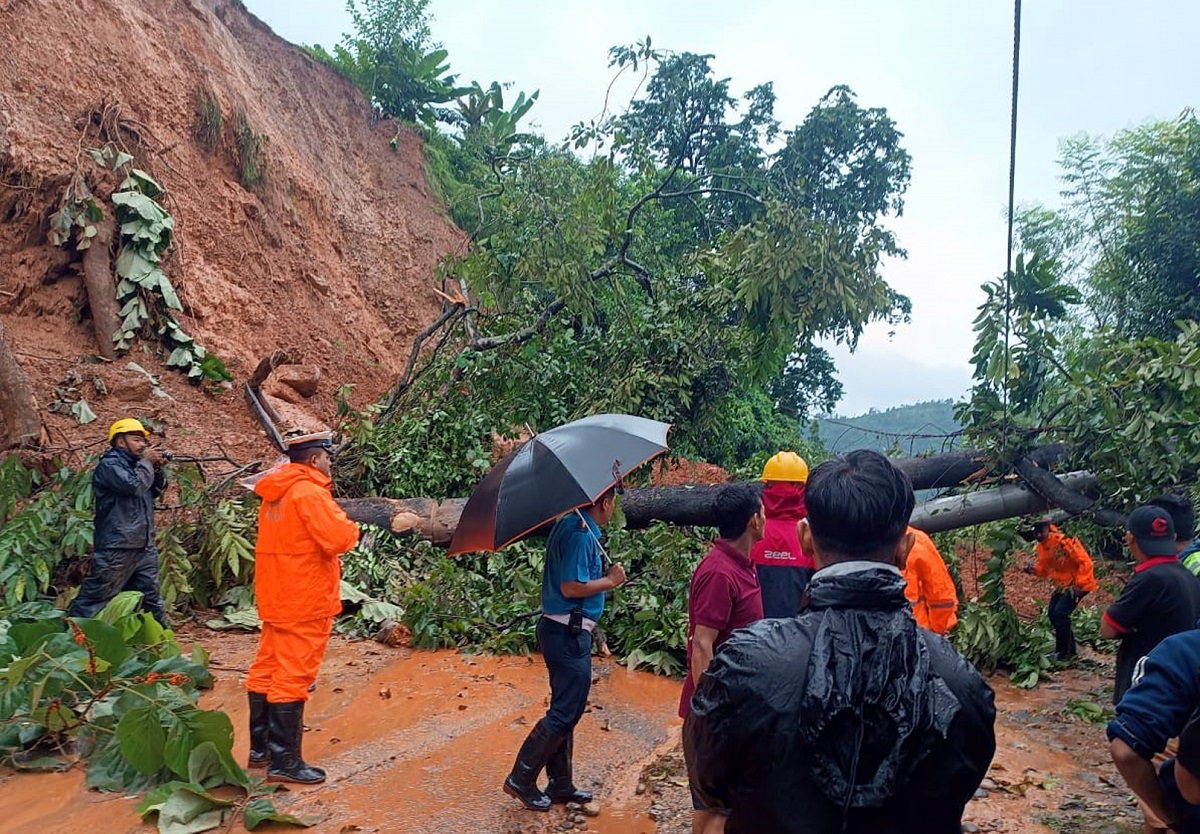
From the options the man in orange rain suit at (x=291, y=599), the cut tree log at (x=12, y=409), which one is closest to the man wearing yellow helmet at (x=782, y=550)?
the man in orange rain suit at (x=291, y=599)

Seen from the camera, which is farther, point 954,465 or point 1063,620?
point 954,465

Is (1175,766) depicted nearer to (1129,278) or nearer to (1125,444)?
(1125,444)

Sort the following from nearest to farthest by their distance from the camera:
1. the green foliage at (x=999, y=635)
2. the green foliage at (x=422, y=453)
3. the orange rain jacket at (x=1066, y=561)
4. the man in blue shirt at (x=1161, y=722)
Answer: the man in blue shirt at (x=1161, y=722) < the green foliage at (x=999, y=635) < the orange rain jacket at (x=1066, y=561) < the green foliage at (x=422, y=453)

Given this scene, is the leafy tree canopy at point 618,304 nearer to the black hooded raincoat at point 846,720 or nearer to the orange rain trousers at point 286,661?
the orange rain trousers at point 286,661

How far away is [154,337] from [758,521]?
9349 millimetres

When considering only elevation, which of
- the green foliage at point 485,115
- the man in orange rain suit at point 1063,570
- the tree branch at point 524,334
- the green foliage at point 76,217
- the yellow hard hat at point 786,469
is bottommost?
the man in orange rain suit at point 1063,570

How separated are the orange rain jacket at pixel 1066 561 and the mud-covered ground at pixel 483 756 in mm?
798

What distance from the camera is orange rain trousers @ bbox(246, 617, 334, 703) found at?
3.93 meters

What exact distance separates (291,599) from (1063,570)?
595 centimetres

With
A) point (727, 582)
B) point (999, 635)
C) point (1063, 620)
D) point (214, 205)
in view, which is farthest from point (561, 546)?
point (214, 205)

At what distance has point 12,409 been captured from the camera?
24.6 ft

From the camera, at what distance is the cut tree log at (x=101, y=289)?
31.9ft

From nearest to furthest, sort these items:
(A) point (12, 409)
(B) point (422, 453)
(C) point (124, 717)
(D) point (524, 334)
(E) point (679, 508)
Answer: (C) point (124, 717) < (E) point (679, 508) < (A) point (12, 409) < (B) point (422, 453) < (D) point (524, 334)

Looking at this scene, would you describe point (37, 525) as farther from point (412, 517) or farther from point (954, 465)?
point (954, 465)
